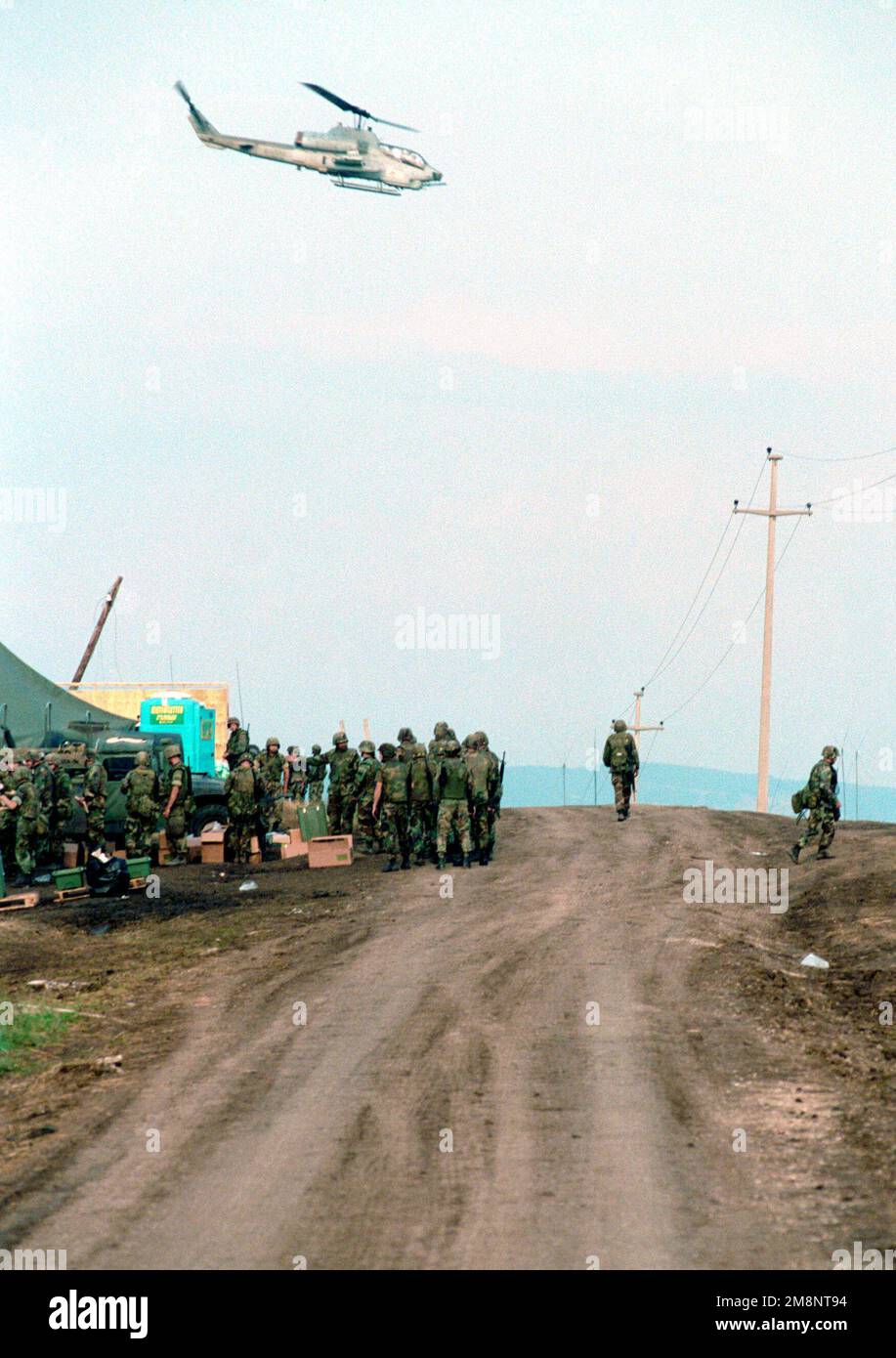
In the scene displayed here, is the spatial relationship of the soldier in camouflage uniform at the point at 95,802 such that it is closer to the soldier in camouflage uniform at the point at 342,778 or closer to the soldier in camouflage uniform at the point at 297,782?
the soldier in camouflage uniform at the point at 342,778

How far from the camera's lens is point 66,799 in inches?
928

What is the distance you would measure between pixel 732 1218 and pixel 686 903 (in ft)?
37.2

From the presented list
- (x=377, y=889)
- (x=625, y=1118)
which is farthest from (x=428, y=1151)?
(x=377, y=889)

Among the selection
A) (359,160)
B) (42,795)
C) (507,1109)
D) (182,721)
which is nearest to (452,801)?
(42,795)

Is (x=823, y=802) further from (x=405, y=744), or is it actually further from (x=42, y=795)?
(x=42, y=795)

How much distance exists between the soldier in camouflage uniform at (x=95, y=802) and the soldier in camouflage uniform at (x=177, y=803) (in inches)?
42.0

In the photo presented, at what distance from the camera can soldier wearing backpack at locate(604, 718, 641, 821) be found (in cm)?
2875

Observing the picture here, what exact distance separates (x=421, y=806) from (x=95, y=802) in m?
5.11

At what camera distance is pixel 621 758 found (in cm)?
2873

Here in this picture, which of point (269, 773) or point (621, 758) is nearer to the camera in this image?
point (269, 773)

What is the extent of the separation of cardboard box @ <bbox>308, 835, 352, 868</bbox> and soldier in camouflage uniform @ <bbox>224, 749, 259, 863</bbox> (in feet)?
3.74

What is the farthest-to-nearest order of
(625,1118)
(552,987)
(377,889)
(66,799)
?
(66,799)
(377,889)
(552,987)
(625,1118)

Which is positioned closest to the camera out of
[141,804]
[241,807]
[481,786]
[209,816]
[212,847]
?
[481,786]
